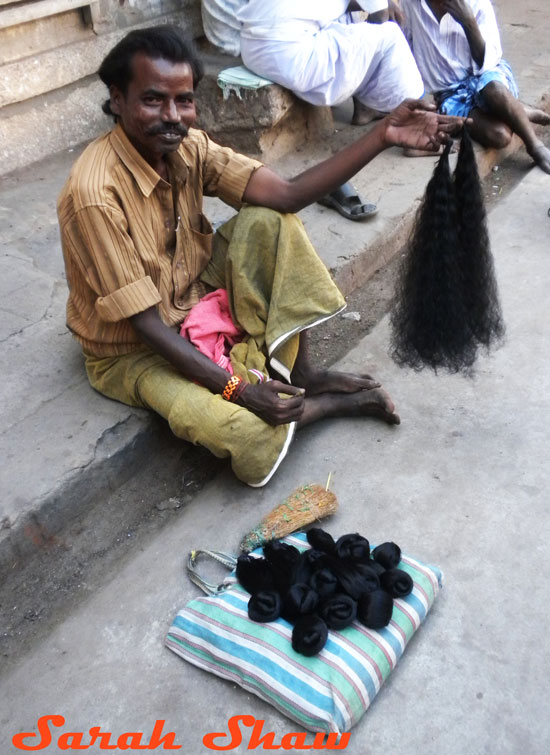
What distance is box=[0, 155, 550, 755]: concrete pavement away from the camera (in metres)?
1.85

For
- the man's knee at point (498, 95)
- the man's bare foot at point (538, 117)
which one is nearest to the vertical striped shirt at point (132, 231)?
the man's knee at point (498, 95)

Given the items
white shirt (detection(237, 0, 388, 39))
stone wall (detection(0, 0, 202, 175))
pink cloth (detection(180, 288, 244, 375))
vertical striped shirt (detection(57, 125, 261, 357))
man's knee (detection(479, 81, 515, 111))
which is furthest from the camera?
man's knee (detection(479, 81, 515, 111))

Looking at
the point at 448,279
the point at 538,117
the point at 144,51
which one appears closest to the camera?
the point at 144,51

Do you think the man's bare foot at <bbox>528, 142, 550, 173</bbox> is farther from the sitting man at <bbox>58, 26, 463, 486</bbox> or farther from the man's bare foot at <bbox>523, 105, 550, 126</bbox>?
the sitting man at <bbox>58, 26, 463, 486</bbox>

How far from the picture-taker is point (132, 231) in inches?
90.8

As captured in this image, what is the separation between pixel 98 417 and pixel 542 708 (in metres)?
1.51

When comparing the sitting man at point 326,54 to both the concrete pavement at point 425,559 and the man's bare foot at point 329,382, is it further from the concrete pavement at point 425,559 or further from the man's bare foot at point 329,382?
the concrete pavement at point 425,559

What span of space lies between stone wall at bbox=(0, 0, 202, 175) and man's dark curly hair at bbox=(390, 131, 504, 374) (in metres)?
2.26

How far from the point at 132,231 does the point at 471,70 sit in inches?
127

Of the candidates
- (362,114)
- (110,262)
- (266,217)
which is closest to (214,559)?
(110,262)

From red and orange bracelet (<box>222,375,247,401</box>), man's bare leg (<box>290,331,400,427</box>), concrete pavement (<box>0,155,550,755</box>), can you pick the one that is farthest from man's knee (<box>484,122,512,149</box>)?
red and orange bracelet (<box>222,375,247,401</box>)

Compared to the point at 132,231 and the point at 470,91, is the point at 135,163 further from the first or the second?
the point at 470,91

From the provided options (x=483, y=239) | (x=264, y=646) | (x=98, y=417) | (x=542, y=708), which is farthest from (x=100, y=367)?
(x=542, y=708)

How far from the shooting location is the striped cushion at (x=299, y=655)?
1787mm
